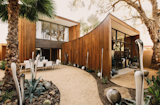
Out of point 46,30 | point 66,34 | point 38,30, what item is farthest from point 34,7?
point 66,34

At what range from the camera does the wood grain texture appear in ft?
15.2

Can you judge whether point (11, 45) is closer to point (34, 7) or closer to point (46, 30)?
point (34, 7)

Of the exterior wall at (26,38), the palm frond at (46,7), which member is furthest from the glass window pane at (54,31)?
the palm frond at (46,7)

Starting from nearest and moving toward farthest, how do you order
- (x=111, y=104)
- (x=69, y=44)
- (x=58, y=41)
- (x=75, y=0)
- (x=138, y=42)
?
(x=138, y=42) < (x=111, y=104) < (x=75, y=0) < (x=69, y=44) < (x=58, y=41)

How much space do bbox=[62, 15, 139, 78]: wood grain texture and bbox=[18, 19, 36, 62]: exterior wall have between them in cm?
498

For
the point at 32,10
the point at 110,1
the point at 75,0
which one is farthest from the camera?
the point at 110,1

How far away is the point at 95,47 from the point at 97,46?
10.3 inches

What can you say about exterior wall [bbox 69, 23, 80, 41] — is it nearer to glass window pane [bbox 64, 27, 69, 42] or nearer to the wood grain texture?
glass window pane [bbox 64, 27, 69, 42]

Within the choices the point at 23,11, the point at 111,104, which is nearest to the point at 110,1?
the point at 23,11

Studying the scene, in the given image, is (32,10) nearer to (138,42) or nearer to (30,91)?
(30,91)

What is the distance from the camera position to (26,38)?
28.8 feet

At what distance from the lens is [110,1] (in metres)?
7.57

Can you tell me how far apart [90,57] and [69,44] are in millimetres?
4691

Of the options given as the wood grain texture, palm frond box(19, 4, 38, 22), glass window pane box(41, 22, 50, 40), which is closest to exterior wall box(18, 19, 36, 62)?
glass window pane box(41, 22, 50, 40)
